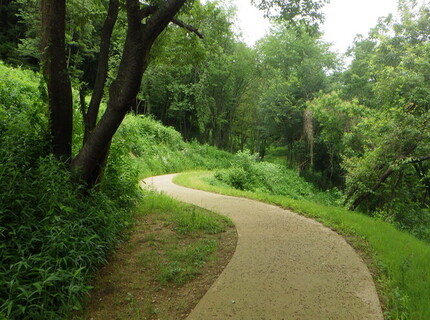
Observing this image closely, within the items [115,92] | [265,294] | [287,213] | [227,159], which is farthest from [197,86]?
[265,294]

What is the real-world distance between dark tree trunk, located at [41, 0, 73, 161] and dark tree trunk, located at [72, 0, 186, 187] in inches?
21.4

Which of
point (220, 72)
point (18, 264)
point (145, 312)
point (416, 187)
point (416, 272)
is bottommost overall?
point (145, 312)

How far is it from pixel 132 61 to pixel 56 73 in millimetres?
1289

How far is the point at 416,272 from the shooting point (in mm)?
4309

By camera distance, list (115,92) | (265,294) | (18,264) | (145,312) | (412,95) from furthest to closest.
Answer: (412,95), (115,92), (265,294), (145,312), (18,264)

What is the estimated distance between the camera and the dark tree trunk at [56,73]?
448 cm

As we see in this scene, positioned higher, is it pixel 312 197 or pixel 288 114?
pixel 288 114

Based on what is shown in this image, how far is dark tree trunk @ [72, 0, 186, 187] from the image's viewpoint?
14.3 ft

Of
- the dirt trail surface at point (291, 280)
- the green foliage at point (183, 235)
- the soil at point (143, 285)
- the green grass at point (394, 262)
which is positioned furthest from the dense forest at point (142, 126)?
the green grass at point (394, 262)

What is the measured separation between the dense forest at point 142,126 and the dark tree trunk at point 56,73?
18mm

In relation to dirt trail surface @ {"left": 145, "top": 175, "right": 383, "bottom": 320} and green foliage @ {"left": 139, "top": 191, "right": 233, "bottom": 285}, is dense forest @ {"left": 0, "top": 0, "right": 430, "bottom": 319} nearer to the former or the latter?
green foliage @ {"left": 139, "top": 191, "right": 233, "bottom": 285}

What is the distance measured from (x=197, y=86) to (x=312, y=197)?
47.7 feet

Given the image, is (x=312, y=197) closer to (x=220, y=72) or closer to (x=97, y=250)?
(x=220, y=72)

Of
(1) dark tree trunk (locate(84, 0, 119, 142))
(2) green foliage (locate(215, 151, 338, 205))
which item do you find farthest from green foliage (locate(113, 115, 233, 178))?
(1) dark tree trunk (locate(84, 0, 119, 142))
